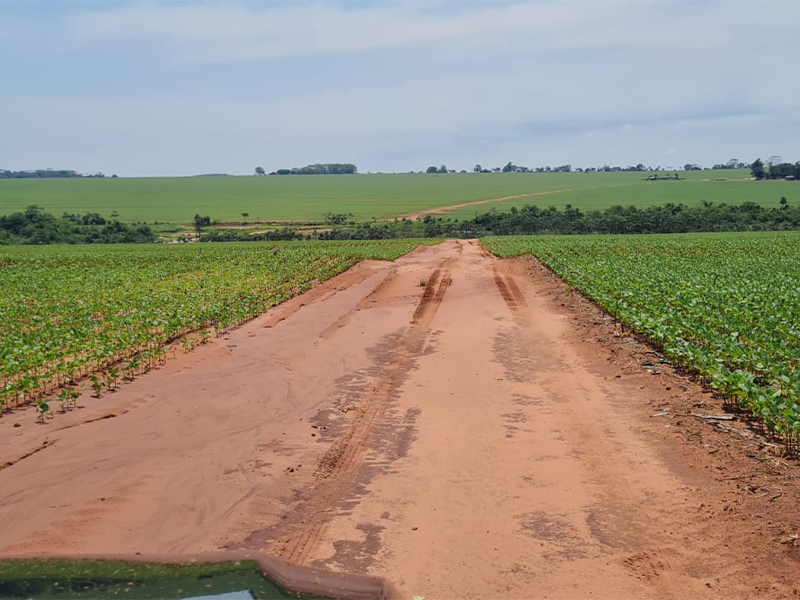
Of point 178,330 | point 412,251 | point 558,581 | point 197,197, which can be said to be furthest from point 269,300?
point 197,197

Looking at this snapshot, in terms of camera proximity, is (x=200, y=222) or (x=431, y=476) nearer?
(x=431, y=476)

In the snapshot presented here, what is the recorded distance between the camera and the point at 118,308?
2300 cm

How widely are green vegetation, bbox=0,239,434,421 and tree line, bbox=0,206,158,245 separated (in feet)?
125

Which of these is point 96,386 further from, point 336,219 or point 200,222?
point 200,222

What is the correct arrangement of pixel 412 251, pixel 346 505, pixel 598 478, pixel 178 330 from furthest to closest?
pixel 412 251 → pixel 178 330 → pixel 598 478 → pixel 346 505

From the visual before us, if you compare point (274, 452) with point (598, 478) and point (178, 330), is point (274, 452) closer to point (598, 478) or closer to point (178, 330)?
point (598, 478)

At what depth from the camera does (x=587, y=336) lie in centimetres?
1822

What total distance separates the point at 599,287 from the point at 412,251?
106 feet

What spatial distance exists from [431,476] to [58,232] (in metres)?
88.3

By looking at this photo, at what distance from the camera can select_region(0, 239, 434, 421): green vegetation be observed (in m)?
14.2

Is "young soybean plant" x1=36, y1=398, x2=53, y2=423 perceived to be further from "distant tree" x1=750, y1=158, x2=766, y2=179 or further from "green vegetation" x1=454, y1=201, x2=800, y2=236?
"distant tree" x1=750, y1=158, x2=766, y2=179

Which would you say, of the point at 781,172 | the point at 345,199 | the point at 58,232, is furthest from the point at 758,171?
the point at 58,232

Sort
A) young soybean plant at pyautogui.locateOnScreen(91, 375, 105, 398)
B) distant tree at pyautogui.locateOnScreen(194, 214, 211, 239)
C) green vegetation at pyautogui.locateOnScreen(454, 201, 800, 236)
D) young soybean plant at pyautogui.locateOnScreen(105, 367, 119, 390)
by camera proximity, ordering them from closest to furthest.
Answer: young soybean plant at pyautogui.locateOnScreen(91, 375, 105, 398) → young soybean plant at pyautogui.locateOnScreen(105, 367, 119, 390) → green vegetation at pyautogui.locateOnScreen(454, 201, 800, 236) → distant tree at pyautogui.locateOnScreen(194, 214, 211, 239)

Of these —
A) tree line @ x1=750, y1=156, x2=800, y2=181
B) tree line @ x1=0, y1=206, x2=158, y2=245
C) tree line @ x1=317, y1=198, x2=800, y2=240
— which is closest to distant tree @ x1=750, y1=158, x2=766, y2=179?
tree line @ x1=750, y1=156, x2=800, y2=181
